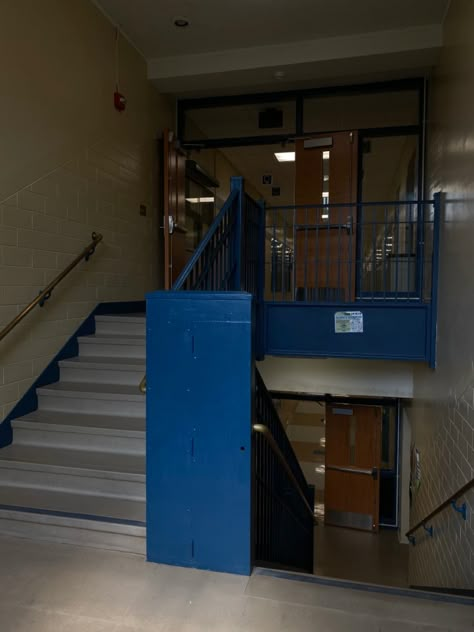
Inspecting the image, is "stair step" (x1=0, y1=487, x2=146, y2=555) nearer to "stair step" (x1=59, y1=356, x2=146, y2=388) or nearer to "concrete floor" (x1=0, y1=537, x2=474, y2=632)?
"concrete floor" (x1=0, y1=537, x2=474, y2=632)

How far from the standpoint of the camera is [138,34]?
15.7 ft

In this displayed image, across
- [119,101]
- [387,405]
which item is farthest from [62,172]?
[387,405]

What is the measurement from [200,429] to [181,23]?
437 centimetres

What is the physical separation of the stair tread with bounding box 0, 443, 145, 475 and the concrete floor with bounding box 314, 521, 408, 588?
4.47 metres

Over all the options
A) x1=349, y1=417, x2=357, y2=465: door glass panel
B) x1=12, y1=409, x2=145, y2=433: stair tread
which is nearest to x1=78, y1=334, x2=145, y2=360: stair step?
x1=12, y1=409, x2=145, y2=433: stair tread

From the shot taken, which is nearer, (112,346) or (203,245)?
(203,245)

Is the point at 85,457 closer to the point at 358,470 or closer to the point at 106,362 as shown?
the point at 106,362

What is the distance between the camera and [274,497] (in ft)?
9.95

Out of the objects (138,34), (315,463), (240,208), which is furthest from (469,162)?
(315,463)

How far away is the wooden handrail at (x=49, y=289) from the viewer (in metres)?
3.15

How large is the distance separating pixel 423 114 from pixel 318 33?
5.47ft

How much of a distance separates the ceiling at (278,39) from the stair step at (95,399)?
12.0 feet

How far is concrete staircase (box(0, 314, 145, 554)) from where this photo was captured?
2.35m

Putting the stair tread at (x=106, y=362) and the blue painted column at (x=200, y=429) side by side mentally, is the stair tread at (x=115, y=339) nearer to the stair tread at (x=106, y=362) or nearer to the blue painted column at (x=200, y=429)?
the stair tread at (x=106, y=362)
